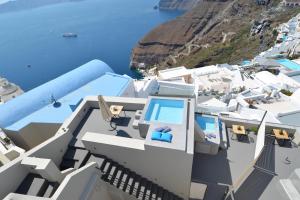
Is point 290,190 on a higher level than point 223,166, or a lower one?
higher

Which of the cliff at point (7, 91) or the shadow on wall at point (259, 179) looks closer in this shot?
the shadow on wall at point (259, 179)

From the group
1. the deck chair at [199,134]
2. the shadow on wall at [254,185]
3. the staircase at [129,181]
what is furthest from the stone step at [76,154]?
the shadow on wall at [254,185]

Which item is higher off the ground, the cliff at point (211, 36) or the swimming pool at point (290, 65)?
the swimming pool at point (290, 65)

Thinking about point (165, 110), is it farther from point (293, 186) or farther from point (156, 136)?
point (293, 186)

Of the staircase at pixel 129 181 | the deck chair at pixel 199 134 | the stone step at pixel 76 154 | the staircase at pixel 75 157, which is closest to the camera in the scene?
the staircase at pixel 129 181


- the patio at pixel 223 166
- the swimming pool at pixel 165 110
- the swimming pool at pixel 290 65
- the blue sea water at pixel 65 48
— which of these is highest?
the swimming pool at pixel 165 110

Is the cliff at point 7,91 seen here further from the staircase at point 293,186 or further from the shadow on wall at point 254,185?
the staircase at point 293,186

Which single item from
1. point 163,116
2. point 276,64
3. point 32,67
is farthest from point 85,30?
point 163,116

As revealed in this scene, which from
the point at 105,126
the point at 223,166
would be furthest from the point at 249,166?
the point at 105,126
